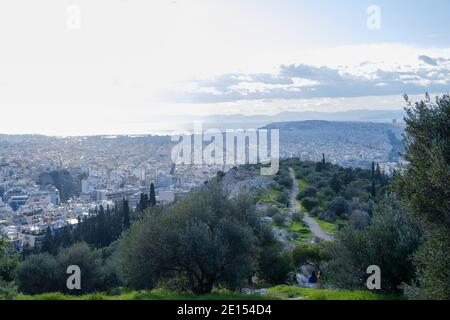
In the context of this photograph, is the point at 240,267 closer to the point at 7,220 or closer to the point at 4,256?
the point at 4,256

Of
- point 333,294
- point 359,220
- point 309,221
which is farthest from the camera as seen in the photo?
point 309,221

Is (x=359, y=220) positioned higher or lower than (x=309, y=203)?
higher

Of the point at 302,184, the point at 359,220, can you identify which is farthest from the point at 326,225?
the point at 302,184

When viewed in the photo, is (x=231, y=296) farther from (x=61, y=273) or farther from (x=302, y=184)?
(x=302, y=184)

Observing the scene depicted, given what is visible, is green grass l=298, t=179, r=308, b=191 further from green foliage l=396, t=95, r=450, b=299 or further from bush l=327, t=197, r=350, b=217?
green foliage l=396, t=95, r=450, b=299

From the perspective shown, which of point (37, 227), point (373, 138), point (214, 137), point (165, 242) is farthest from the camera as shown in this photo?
point (373, 138)

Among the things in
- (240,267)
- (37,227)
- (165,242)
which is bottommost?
(37,227)

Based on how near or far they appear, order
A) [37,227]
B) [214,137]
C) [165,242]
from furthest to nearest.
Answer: [214,137] → [37,227] → [165,242]
